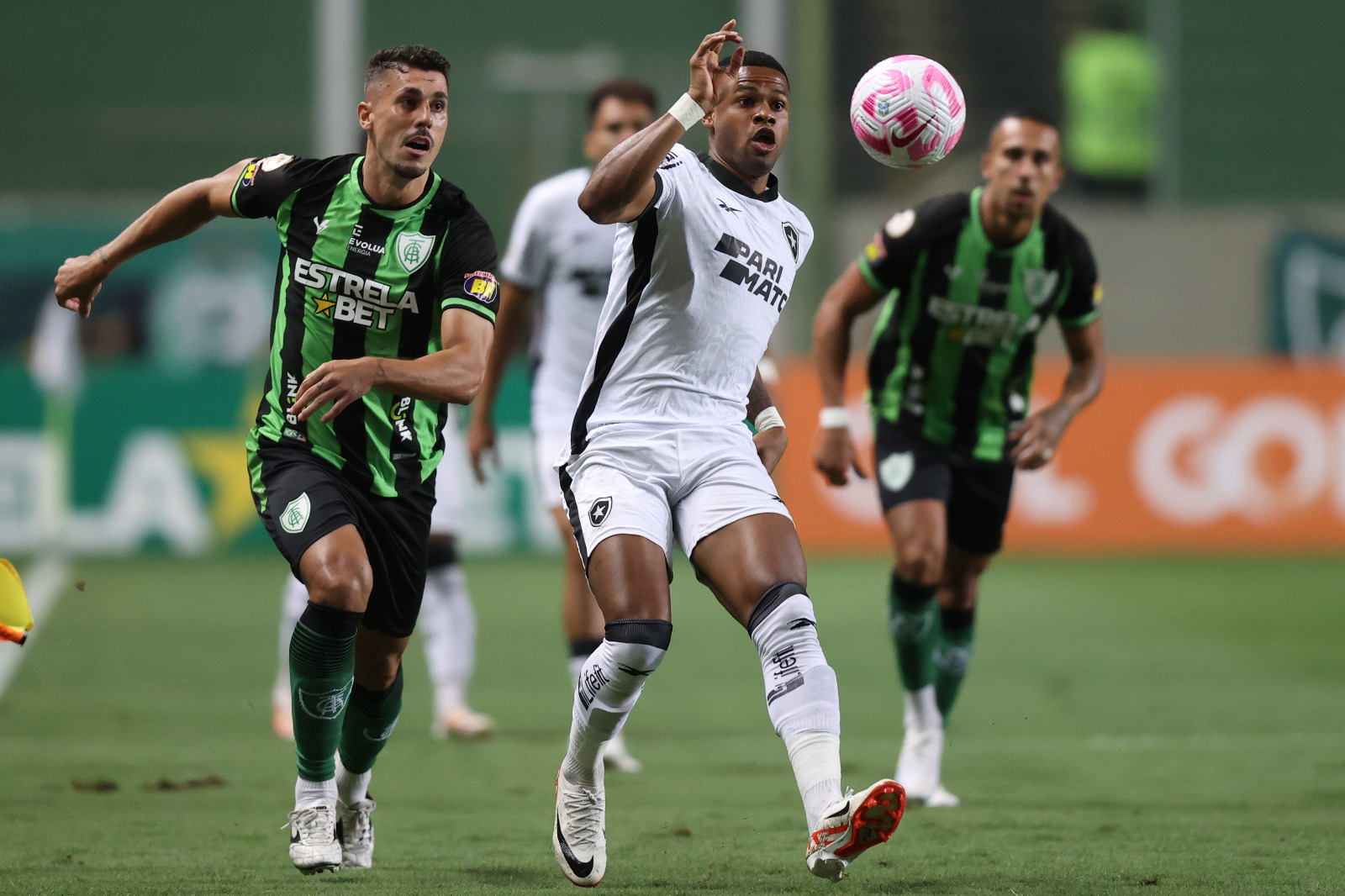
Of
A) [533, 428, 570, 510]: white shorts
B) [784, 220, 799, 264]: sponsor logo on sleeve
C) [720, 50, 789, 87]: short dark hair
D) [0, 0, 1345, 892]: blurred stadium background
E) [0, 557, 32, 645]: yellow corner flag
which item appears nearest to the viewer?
[0, 557, 32, 645]: yellow corner flag

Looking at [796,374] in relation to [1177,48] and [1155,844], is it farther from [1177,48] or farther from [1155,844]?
[1155,844]

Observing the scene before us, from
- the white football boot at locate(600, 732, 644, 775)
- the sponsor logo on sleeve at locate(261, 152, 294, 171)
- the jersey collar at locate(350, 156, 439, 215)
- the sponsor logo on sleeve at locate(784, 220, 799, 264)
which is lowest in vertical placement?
the white football boot at locate(600, 732, 644, 775)

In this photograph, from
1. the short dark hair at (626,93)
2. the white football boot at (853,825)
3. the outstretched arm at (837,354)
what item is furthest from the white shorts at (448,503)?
the white football boot at (853,825)

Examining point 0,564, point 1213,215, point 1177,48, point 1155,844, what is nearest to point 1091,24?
point 1177,48

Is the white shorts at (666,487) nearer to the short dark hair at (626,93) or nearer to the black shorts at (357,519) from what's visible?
the black shorts at (357,519)

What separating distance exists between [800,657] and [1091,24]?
15808mm

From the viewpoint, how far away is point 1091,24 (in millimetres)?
18844

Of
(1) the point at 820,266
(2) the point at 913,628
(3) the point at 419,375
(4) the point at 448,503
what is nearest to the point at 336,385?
(3) the point at 419,375

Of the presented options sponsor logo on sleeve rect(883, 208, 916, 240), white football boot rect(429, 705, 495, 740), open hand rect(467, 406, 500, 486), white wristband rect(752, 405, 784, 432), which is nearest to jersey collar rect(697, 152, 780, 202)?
white wristband rect(752, 405, 784, 432)

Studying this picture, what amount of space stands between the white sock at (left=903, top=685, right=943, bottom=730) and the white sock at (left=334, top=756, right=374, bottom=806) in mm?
2089

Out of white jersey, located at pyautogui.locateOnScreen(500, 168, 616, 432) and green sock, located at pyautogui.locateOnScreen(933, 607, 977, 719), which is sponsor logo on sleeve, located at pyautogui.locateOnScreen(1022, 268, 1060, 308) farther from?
white jersey, located at pyautogui.locateOnScreen(500, 168, 616, 432)

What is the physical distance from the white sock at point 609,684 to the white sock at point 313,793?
68 cm

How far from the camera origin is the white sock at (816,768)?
4293 mm

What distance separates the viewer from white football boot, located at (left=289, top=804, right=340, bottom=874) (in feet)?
15.5
